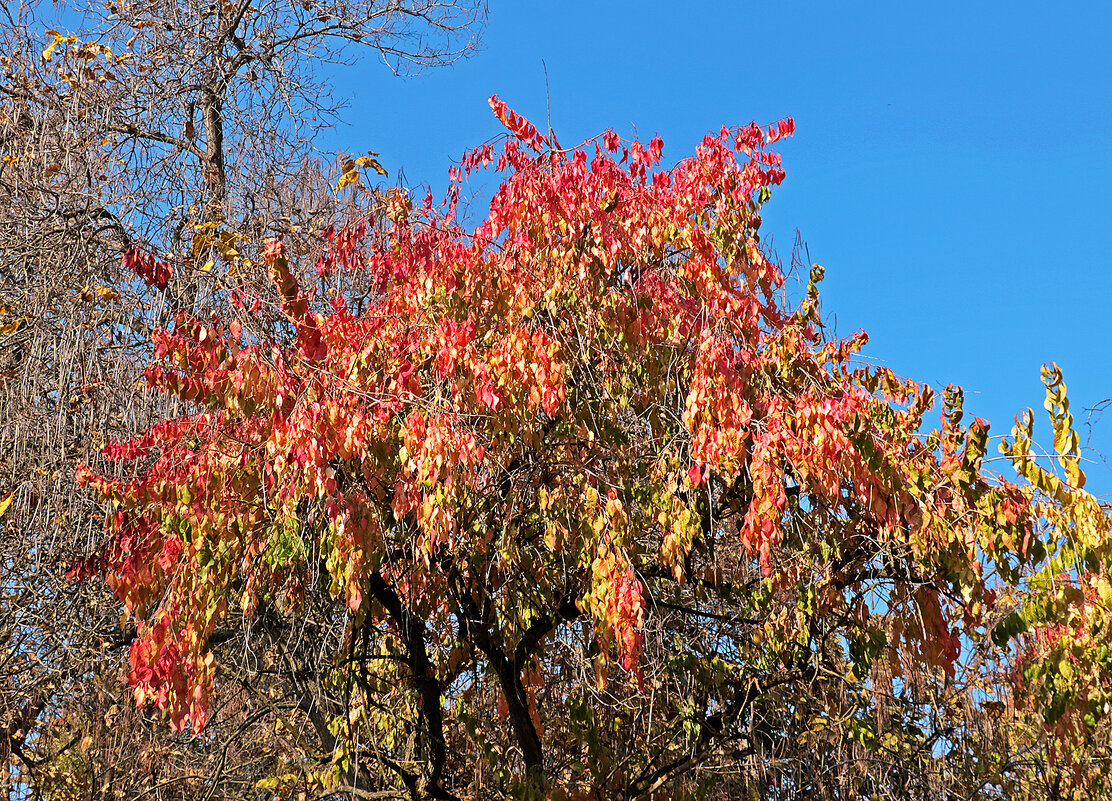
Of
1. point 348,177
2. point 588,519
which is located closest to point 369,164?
point 348,177

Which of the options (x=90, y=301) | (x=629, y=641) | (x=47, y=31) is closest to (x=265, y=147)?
(x=47, y=31)

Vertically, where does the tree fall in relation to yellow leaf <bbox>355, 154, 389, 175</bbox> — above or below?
below

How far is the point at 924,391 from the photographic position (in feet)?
16.2

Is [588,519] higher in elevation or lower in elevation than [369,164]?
lower

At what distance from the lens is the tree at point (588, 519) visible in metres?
4.13

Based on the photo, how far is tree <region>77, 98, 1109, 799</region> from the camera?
13.5 feet

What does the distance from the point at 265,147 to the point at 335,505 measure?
441 centimetres

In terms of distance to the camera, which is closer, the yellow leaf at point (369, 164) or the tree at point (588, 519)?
the tree at point (588, 519)

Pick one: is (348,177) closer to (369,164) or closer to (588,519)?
(369,164)

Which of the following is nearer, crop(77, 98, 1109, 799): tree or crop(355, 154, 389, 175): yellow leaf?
crop(77, 98, 1109, 799): tree

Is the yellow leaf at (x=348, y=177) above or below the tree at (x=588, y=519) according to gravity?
above

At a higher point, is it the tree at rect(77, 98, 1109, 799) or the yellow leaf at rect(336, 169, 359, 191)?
the yellow leaf at rect(336, 169, 359, 191)

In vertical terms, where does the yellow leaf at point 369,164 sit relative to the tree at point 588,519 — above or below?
above

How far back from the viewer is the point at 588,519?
4.29 metres
